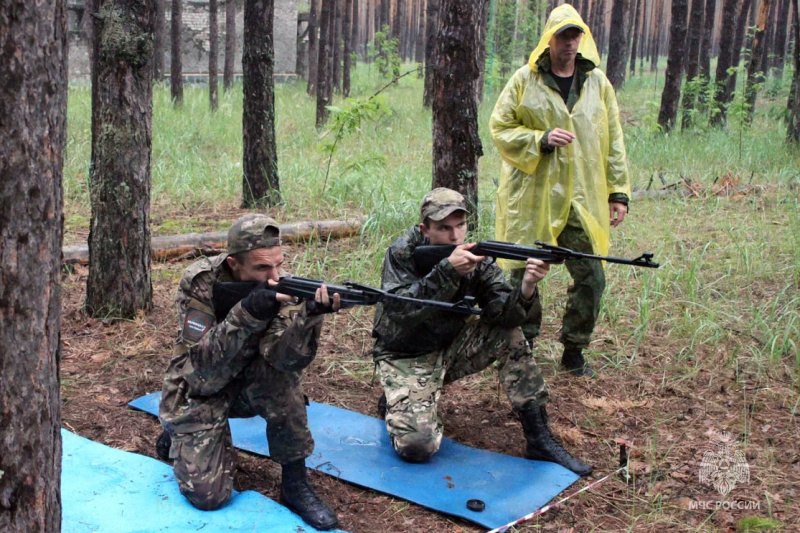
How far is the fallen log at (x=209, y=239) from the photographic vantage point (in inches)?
236

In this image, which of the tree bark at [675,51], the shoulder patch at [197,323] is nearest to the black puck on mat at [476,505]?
the shoulder patch at [197,323]

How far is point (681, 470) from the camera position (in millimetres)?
3547

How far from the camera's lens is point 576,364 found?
4586 mm

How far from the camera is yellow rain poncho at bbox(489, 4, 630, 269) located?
13.7 feet

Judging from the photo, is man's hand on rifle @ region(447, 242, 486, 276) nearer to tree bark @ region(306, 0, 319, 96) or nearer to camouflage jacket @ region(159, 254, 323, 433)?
camouflage jacket @ region(159, 254, 323, 433)

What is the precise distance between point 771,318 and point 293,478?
332 centimetres

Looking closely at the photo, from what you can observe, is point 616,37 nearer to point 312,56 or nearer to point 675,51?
point 675,51

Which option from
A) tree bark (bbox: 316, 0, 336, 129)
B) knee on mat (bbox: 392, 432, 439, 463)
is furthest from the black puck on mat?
tree bark (bbox: 316, 0, 336, 129)

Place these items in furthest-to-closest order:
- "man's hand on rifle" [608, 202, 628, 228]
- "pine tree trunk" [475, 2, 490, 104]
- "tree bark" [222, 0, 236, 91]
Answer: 1. "tree bark" [222, 0, 236, 91]
2. "pine tree trunk" [475, 2, 490, 104]
3. "man's hand on rifle" [608, 202, 628, 228]

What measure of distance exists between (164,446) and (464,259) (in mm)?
1617

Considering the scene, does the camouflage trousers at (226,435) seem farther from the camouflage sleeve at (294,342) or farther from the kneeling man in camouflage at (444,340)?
the kneeling man in camouflage at (444,340)

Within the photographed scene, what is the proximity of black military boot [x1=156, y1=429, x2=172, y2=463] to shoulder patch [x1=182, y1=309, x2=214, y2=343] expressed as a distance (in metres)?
0.63

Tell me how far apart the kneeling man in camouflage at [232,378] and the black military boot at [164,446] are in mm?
255

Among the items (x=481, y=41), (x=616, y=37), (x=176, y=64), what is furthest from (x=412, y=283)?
(x=616, y=37)
